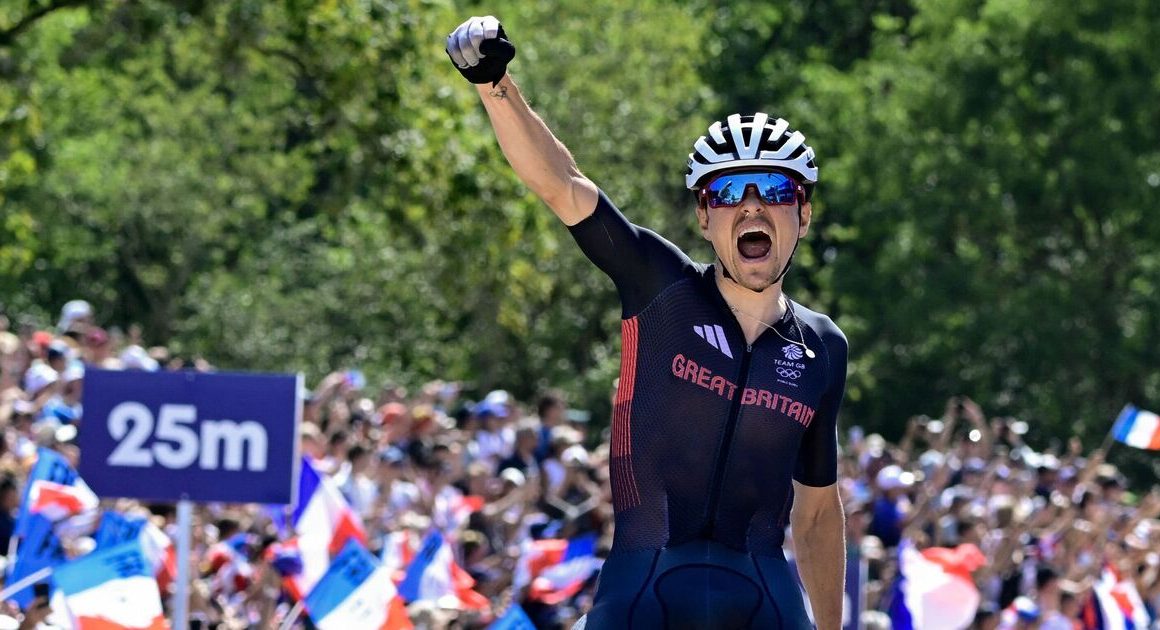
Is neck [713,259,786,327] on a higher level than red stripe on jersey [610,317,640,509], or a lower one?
higher

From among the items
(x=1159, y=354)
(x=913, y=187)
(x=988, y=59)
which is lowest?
(x=1159, y=354)

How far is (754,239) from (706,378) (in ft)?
1.15

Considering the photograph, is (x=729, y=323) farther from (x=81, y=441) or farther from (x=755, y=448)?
(x=81, y=441)

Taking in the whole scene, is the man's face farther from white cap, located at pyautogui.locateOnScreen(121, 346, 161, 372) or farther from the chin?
white cap, located at pyautogui.locateOnScreen(121, 346, 161, 372)

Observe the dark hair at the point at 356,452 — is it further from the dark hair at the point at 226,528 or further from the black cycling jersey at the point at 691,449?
the black cycling jersey at the point at 691,449

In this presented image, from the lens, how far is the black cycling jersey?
489cm

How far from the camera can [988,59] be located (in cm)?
2955

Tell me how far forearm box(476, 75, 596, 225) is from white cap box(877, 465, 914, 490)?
11.3 meters

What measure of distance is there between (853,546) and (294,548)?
307 centimetres

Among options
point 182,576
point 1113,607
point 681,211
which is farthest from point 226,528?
point 681,211

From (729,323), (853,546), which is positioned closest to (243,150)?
(853,546)

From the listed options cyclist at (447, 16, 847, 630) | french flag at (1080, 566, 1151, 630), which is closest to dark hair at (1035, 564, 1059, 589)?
french flag at (1080, 566, 1151, 630)

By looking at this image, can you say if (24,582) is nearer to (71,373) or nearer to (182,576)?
(182,576)

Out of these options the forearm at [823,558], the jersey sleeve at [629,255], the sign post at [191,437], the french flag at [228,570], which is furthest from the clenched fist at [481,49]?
the french flag at [228,570]
